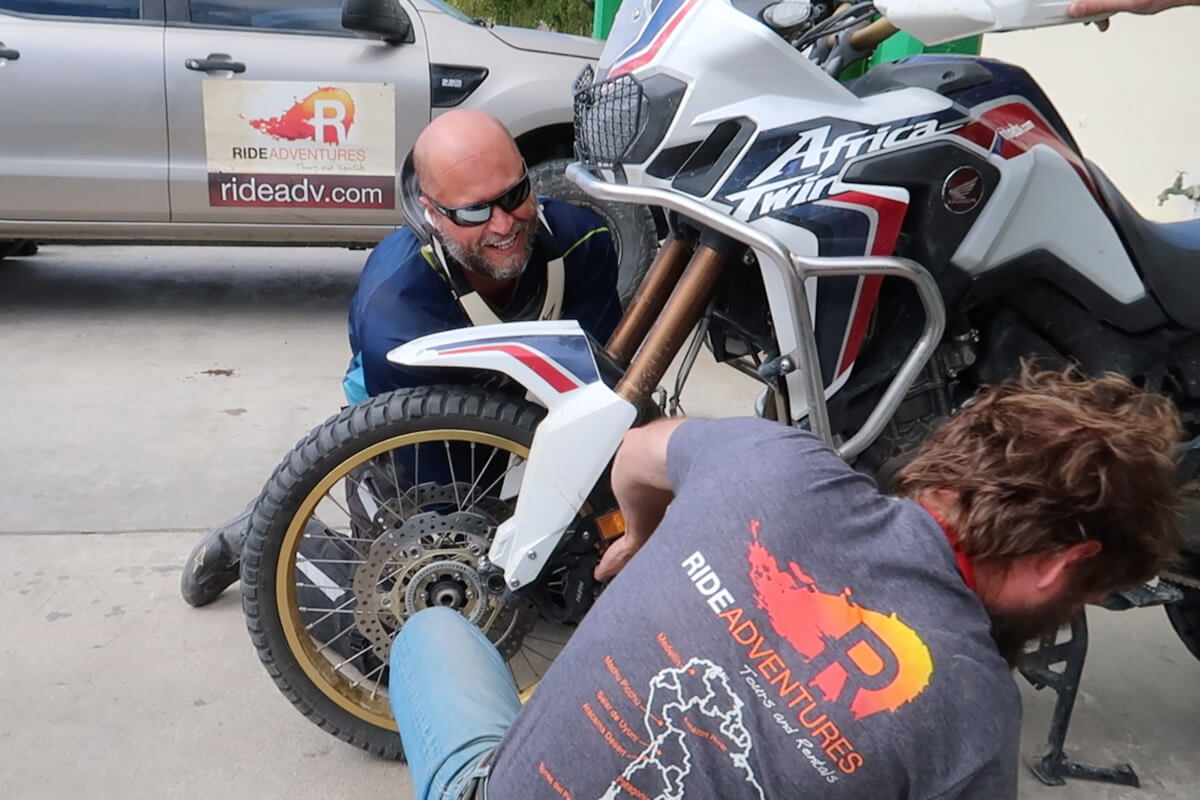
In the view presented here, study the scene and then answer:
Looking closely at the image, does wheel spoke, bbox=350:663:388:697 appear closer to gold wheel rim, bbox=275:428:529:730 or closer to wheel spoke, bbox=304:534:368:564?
gold wheel rim, bbox=275:428:529:730

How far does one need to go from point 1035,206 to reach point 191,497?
258 cm

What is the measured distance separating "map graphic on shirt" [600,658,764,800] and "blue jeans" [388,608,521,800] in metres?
0.34

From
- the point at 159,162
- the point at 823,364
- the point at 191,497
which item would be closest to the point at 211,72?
the point at 159,162

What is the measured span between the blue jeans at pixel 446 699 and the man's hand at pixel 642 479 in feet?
1.02

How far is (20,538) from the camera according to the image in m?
3.11

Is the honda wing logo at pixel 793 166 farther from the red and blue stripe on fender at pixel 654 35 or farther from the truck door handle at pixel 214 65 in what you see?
the truck door handle at pixel 214 65

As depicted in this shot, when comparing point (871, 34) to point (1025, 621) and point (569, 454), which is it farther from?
point (1025, 621)

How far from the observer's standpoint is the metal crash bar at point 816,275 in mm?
1875

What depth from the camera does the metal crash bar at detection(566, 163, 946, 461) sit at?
1.88 m

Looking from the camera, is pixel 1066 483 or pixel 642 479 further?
pixel 642 479

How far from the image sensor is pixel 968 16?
5.93 ft

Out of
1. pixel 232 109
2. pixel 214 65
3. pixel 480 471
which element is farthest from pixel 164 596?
pixel 214 65

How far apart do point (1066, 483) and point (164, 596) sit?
236 cm

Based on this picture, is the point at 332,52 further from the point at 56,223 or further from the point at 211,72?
the point at 56,223
